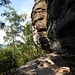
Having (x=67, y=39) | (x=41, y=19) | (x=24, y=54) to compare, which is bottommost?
(x=24, y=54)

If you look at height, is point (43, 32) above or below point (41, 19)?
below

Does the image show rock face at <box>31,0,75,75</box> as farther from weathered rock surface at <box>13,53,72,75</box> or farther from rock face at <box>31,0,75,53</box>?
weathered rock surface at <box>13,53,72,75</box>

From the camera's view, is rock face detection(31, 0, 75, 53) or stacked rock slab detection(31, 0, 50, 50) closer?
rock face detection(31, 0, 75, 53)

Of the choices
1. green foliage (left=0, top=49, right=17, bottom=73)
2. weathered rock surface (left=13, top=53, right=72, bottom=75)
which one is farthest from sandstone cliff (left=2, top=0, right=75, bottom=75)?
green foliage (left=0, top=49, right=17, bottom=73)

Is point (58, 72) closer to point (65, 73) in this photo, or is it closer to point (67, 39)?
point (65, 73)

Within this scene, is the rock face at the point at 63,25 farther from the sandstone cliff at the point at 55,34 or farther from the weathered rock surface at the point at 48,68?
the weathered rock surface at the point at 48,68

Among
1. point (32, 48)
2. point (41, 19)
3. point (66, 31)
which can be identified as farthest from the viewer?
point (32, 48)

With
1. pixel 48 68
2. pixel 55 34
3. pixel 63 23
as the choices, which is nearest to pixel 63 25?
pixel 63 23

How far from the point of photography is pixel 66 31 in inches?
386

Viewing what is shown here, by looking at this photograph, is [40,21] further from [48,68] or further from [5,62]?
[5,62]

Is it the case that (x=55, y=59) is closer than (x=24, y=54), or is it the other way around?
(x=55, y=59)

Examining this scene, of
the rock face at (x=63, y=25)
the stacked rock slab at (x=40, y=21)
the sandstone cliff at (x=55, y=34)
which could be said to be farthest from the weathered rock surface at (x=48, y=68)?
the stacked rock slab at (x=40, y=21)

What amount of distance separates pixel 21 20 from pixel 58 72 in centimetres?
3130

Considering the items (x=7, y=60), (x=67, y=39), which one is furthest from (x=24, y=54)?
(x=67, y=39)
